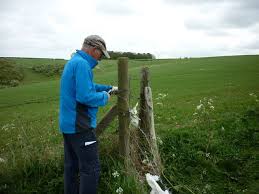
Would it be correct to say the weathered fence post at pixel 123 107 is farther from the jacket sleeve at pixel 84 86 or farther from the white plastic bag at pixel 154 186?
the jacket sleeve at pixel 84 86

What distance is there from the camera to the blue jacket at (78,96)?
435 cm

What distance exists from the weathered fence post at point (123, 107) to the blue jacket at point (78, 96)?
0.94m

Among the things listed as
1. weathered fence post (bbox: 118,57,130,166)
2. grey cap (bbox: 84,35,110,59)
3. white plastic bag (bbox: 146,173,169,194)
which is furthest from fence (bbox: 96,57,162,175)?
grey cap (bbox: 84,35,110,59)

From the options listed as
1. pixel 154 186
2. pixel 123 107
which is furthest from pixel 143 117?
pixel 154 186

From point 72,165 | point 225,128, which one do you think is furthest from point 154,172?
point 225,128

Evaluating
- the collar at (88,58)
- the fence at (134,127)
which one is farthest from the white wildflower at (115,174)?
the collar at (88,58)

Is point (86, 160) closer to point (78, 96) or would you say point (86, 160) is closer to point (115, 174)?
point (115, 174)

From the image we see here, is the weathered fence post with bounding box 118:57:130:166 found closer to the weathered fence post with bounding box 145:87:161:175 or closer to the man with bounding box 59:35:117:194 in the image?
the weathered fence post with bounding box 145:87:161:175

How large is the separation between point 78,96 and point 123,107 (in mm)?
1370

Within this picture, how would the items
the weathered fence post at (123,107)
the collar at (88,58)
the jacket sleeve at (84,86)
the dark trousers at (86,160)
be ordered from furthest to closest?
1. the weathered fence post at (123,107)
2. the dark trousers at (86,160)
3. the collar at (88,58)
4. the jacket sleeve at (84,86)

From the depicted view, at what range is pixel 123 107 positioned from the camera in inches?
221

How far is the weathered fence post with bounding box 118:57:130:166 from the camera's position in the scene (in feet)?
18.2

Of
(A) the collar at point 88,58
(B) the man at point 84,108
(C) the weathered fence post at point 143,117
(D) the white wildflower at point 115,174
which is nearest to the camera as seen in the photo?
(B) the man at point 84,108

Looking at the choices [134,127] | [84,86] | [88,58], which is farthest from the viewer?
[134,127]
